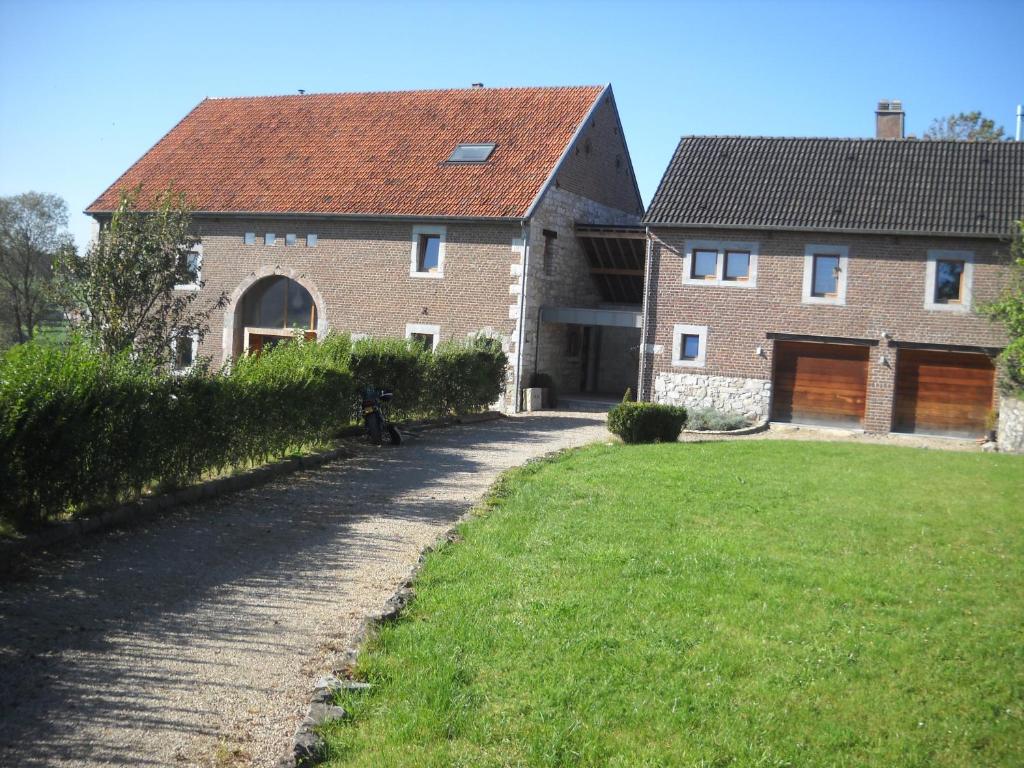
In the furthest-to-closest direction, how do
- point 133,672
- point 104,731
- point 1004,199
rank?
point 1004,199
point 133,672
point 104,731

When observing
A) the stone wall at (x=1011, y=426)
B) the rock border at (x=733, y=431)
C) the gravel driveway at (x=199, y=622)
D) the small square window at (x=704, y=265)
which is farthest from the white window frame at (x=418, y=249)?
the gravel driveway at (x=199, y=622)

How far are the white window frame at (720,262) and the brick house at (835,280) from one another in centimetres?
4

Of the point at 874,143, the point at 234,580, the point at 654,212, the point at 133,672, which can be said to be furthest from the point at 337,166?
the point at 133,672

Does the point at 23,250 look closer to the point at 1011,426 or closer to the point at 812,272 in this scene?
the point at 812,272

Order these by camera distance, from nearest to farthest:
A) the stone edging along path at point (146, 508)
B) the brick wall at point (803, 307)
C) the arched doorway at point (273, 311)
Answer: the stone edging along path at point (146, 508)
the brick wall at point (803, 307)
the arched doorway at point (273, 311)

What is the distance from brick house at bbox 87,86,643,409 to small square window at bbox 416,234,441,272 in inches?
1.6

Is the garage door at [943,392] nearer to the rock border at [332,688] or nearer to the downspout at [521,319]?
the downspout at [521,319]

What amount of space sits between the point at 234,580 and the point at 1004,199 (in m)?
20.6

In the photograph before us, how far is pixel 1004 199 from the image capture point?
848 inches

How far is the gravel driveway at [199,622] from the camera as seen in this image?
185 inches

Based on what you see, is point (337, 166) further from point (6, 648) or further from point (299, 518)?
point (6, 648)

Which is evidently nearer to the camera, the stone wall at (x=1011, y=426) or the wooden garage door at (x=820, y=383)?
the stone wall at (x=1011, y=426)

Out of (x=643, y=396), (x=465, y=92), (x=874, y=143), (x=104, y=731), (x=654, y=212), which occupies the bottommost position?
(x=104, y=731)

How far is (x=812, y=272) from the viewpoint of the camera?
74.5ft
